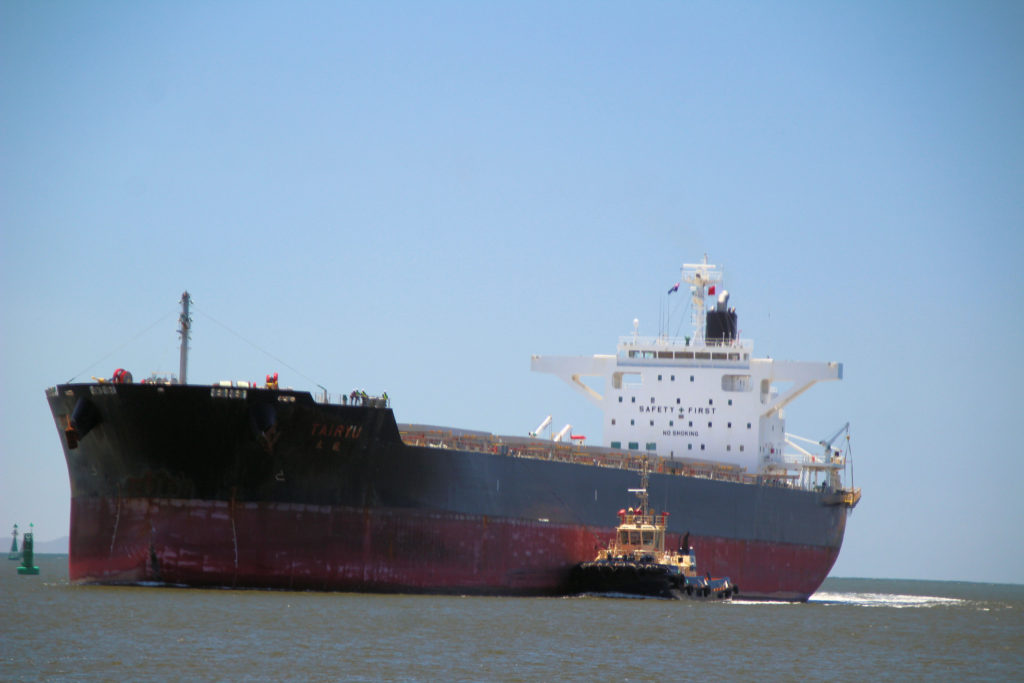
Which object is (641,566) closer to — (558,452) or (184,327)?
(558,452)

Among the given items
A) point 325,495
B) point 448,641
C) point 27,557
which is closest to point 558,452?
point 325,495

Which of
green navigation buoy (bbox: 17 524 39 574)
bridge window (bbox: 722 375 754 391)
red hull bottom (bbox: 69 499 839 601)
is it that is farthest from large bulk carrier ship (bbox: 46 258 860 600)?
green navigation buoy (bbox: 17 524 39 574)

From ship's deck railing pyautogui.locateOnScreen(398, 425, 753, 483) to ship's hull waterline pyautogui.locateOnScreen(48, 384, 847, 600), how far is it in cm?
62

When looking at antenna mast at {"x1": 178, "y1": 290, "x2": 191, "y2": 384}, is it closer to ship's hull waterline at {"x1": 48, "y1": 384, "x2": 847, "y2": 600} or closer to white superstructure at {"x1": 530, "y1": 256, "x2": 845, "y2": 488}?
ship's hull waterline at {"x1": 48, "y1": 384, "x2": 847, "y2": 600}

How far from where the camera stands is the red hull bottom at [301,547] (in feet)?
89.8

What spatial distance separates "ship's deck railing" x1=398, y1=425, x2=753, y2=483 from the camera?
102ft

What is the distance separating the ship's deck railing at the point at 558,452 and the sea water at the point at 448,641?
341cm

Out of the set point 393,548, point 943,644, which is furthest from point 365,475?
point 943,644

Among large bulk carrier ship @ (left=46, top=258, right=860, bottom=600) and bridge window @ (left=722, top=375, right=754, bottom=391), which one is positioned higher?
bridge window @ (left=722, top=375, right=754, bottom=391)

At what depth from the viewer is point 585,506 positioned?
1291 inches

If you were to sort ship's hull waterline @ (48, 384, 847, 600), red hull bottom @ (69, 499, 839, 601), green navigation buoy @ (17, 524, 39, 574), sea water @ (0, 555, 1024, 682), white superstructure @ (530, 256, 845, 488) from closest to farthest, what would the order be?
sea water @ (0, 555, 1024, 682) < ship's hull waterline @ (48, 384, 847, 600) < red hull bottom @ (69, 499, 839, 601) < white superstructure @ (530, 256, 845, 488) < green navigation buoy @ (17, 524, 39, 574)

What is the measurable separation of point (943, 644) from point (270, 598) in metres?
12.1

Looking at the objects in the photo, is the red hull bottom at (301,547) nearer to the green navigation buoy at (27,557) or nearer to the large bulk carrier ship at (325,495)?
the large bulk carrier ship at (325,495)

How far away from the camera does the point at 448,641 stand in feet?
71.9
